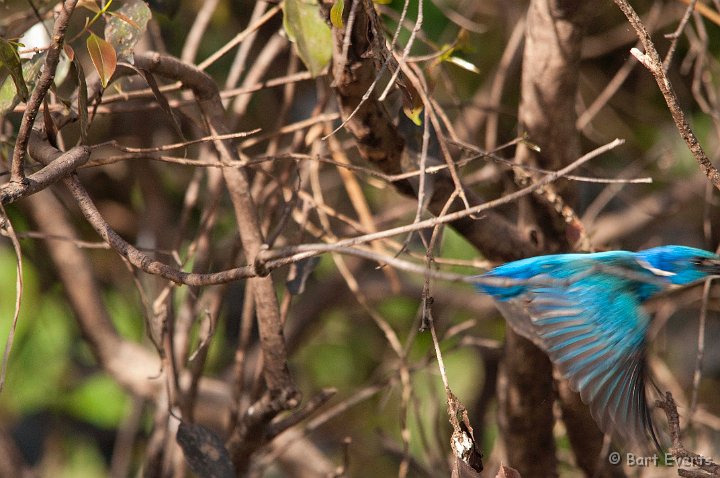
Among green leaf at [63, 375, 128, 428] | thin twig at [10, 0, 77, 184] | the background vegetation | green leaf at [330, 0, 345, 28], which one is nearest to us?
thin twig at [10, 0, 77, 184]

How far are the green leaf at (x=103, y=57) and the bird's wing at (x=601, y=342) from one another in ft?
2.78

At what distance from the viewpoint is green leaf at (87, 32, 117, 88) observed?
1257mm

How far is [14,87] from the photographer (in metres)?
1.35

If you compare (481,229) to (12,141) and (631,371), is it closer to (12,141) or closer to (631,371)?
(631,371)

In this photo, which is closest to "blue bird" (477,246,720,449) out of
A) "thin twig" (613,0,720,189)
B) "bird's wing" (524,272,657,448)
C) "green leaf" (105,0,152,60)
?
"bird's wing" (524,272,657,448)

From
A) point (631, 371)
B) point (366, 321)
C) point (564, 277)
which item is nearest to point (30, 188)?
point (564, 277)

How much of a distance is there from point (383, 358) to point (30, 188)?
7.15 ft

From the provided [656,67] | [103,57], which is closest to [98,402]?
[103,57]

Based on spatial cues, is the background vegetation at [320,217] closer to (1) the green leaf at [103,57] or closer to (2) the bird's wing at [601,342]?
(1) the green leaf at [103,57]

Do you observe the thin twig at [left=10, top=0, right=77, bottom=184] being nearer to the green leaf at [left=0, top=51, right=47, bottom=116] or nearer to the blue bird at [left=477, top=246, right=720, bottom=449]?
the green leaf at [left=0, top=51, right=47, bottom=116]

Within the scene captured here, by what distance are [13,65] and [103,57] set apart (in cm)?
12

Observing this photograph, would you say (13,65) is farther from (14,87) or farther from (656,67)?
(656,67)

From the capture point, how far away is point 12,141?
145cm

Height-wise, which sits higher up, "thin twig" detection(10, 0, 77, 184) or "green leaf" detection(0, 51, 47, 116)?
"thin twig" detection(10, 0, 77, 184)
